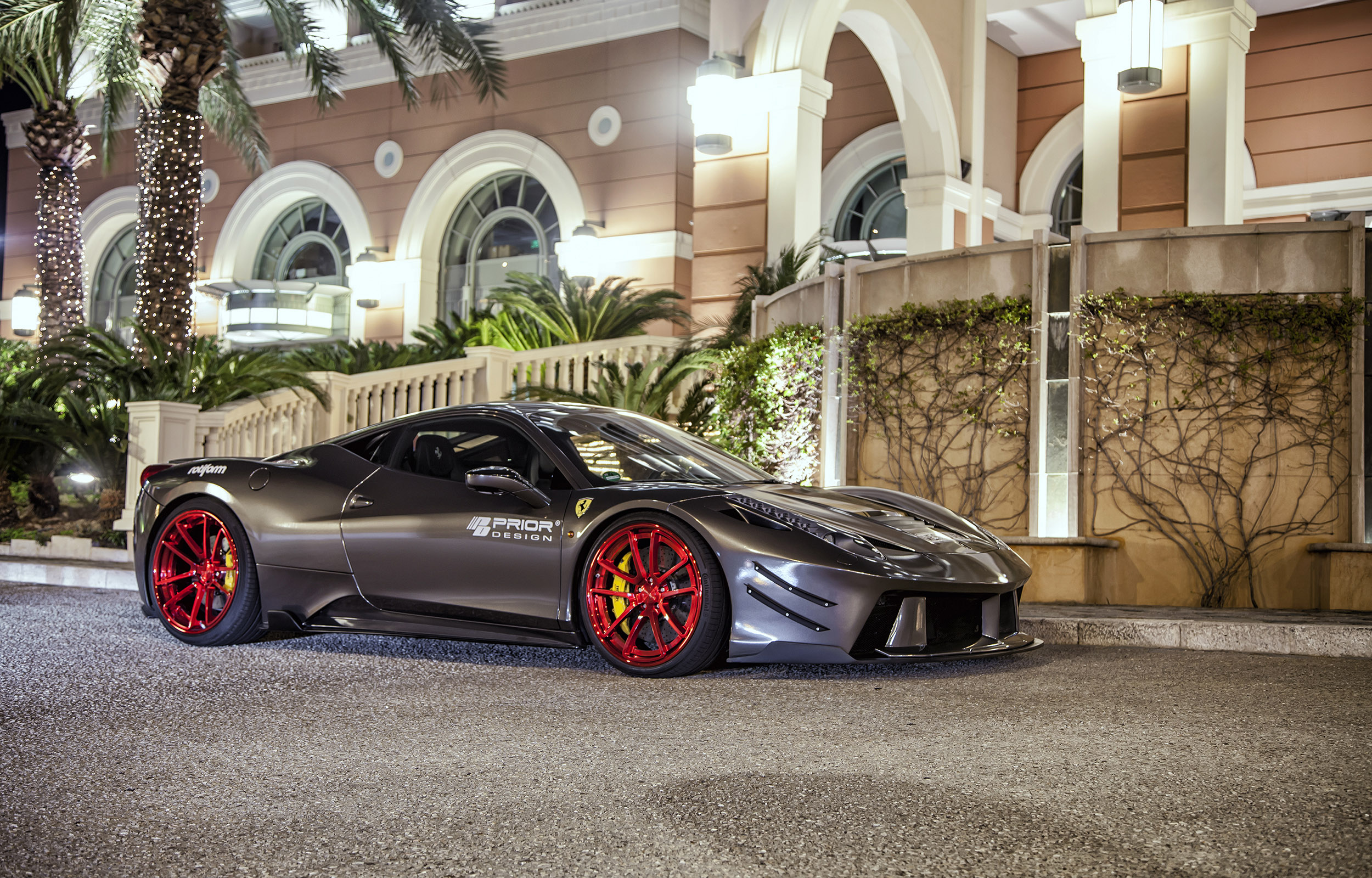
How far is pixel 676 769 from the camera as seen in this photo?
143 inches

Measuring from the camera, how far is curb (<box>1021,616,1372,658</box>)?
6.50m

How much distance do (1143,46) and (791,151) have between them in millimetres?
3833

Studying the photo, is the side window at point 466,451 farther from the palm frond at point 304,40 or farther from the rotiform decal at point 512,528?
the palm frond at point 304,40

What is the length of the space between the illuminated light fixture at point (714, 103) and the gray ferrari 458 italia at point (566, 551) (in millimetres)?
8327

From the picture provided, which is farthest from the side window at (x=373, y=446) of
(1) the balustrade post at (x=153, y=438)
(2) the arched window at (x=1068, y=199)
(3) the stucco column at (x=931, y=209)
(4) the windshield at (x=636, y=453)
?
(2) the arched window at (x=1068, y=199)

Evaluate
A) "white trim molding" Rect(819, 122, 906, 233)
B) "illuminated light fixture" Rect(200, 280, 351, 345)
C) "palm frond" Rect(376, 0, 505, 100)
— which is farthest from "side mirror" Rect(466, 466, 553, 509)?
"illuminated light fixture" Rect(200, 280, 351, 345)

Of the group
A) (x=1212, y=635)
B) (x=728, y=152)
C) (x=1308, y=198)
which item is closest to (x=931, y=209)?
(x=728, y=152)

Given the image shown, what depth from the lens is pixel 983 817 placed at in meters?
3.10

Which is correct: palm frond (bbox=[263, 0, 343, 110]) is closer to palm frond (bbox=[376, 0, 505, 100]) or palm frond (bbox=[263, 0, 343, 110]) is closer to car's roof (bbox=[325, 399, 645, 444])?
palm frond (bbox=[376, 0, 505, 100])

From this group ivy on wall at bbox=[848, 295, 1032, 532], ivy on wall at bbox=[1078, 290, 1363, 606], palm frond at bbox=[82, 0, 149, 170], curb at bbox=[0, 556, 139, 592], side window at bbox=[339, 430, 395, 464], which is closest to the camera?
side window at bbox=[339, 430, 395, 464]

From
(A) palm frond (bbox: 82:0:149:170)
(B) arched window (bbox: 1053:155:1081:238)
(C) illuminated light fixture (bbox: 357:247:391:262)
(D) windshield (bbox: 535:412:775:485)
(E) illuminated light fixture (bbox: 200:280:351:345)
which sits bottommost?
(D) windshield (bbox: 535:412:775:485)

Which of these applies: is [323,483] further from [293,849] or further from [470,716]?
[293,849]

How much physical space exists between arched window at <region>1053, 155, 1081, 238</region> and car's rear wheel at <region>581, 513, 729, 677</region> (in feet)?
58.2

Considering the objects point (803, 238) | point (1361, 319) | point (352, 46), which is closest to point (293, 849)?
point (1361, 319)
